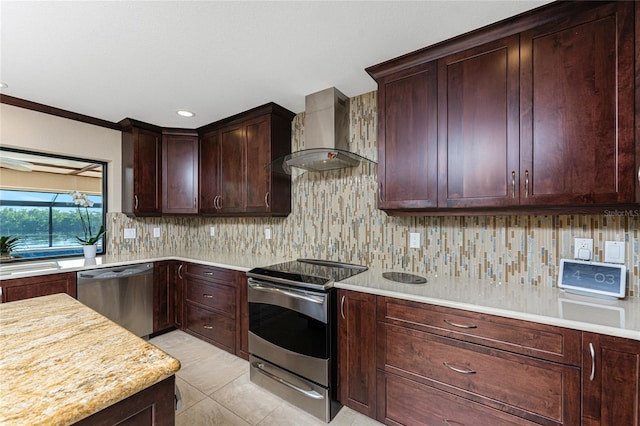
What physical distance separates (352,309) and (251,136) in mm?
1916

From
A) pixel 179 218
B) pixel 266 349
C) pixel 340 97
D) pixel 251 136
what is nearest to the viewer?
pixel 266 349

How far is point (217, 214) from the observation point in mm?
3168

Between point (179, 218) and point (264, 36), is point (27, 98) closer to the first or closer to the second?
point (179, 218)

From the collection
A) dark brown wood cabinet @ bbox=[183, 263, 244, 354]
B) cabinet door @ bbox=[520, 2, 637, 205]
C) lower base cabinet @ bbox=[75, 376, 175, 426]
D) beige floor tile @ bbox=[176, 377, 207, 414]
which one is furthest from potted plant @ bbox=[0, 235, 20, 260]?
cabinet door @ bbox=[520, 2, 637, 205]

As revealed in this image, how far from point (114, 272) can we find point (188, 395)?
1.37 meters

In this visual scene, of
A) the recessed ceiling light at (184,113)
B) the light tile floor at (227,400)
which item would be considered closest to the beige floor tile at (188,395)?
the light tile floor at (227,400)

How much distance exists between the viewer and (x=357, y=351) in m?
1.78

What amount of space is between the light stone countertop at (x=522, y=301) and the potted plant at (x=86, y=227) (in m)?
2.60

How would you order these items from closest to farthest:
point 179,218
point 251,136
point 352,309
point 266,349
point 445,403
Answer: point 445,403 < point 352,309 < point 266,349 < point 251,136 < point 179,218

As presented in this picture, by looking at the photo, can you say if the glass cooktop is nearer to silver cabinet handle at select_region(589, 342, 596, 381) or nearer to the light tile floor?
the light tile floor

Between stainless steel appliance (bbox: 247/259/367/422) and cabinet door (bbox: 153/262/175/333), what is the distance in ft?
4.48

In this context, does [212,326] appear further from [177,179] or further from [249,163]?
[177,179]

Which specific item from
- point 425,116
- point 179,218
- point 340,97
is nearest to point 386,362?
point 425,116

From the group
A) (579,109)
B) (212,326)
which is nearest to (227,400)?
(212,326)
